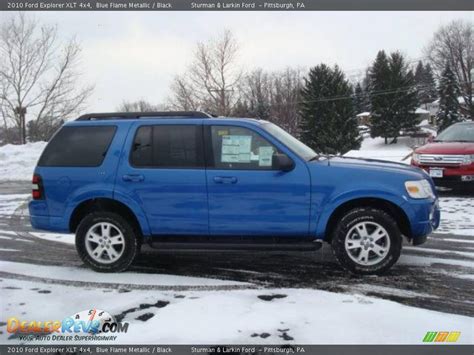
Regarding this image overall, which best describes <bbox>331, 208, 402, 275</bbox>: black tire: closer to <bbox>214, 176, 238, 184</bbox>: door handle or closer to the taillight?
<bbox>214, 176, 238, 184</bbox>: door handle

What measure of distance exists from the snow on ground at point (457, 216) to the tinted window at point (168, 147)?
4339mm

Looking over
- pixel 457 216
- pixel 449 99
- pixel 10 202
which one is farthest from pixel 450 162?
pixel 449 99

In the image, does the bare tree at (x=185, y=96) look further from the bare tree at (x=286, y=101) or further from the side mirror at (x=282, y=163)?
the side mirror at (x=282, y=163)

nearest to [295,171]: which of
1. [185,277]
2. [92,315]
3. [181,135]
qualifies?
[181,135]

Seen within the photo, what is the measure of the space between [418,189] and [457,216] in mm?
3906

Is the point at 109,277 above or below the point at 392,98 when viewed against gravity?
below

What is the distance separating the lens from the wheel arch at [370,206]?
204 inches

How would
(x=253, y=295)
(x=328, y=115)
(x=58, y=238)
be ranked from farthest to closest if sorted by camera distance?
(x=328, y=115) → (x=58, y=238) → (x=253, y=295)

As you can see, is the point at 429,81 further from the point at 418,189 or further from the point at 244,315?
the point at 244,315

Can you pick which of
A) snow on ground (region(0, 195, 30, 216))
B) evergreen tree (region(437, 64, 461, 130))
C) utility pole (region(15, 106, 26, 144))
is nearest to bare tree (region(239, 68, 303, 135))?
evergreen tree (region(437, 64, 461, 130))

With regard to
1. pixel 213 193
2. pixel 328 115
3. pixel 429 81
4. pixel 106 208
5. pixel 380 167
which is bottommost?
pixel 106 208

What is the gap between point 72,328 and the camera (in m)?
4.04

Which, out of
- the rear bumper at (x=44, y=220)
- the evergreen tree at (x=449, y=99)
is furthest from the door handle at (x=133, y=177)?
the evergreen tree at (x=449, y=99)

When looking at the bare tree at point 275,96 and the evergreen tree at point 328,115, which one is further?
the bare tree at point 275,96
